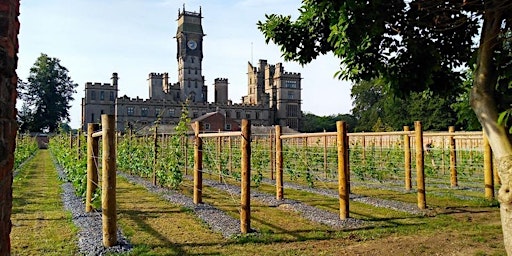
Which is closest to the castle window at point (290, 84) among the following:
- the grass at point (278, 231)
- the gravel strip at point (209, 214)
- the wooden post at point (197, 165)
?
the gravel strip at point (209, 214)

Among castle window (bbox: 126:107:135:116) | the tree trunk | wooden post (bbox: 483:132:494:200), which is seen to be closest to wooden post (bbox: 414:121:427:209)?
wooden post (bbox: 483:132:494:200)

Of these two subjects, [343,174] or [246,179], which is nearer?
[246,179]

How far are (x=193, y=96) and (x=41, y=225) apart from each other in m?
77.7

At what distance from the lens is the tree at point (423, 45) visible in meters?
3.98

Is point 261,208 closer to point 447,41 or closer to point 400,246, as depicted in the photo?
point 400,246

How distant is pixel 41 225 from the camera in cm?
670

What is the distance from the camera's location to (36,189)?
443 inches

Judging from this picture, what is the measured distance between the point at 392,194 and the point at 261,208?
3804 mm

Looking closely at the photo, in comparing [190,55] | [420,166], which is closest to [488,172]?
[420,166]

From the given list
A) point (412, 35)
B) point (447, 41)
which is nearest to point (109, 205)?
point (412, 35)

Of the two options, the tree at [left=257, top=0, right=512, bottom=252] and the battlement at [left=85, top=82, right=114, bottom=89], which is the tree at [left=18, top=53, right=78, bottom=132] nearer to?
the battlement at [left=85, top=82, right=114, bottom=89]

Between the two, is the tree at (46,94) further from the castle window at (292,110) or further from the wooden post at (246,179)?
the wooden post at (246,179)

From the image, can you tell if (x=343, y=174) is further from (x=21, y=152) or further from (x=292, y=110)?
(x=292, y=110)

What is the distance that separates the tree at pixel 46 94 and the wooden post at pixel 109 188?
208 ft
